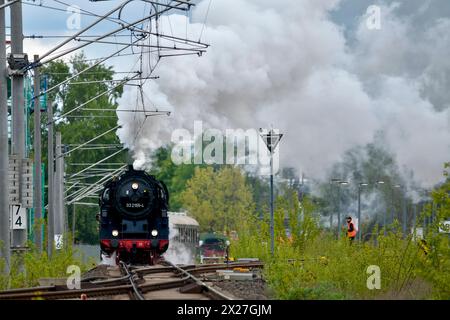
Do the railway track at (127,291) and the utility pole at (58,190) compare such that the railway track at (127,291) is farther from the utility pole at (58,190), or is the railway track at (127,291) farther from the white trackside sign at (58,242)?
the utility pole at (58,190)

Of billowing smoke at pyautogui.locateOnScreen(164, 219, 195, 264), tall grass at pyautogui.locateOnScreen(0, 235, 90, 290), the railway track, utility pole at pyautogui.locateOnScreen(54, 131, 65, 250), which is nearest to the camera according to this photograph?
Result: the railway track

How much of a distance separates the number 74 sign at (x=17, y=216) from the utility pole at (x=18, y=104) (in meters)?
0.32

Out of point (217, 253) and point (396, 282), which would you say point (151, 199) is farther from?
point (217, 253)

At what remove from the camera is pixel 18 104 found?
948 inches

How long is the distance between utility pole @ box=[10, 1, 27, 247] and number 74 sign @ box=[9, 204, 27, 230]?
1.05 feet

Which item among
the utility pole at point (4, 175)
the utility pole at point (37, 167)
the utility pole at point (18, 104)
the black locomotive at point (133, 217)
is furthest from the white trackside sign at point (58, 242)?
the utility pole at point (4, 175)

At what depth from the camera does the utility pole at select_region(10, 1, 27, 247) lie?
23.7m

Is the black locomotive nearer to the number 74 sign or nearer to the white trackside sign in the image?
the white trackside sign

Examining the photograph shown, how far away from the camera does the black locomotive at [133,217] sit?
34250 millimetres

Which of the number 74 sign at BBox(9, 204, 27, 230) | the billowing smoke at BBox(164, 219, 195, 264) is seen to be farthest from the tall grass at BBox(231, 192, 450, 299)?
the billowing smoke at BBox(164, 219, 195, 264)

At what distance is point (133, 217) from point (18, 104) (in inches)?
432

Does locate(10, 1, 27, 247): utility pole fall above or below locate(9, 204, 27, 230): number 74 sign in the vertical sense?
above

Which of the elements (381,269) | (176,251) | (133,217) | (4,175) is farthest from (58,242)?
(381,269)

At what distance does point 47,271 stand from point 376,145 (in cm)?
3943
